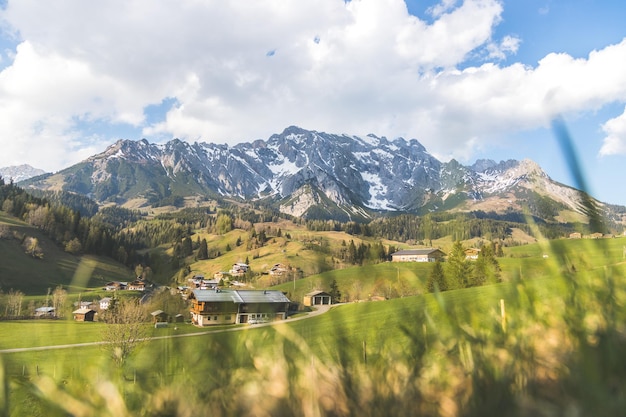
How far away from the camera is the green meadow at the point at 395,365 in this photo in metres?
1.04

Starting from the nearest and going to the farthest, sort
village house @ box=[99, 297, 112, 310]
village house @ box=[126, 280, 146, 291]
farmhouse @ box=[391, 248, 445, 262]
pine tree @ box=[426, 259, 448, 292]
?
pine tree @ box=[426, 259, 448, 292], village house @ box=[99, 297, 112, 310], village house @ box=[126, 280, 146, 291], farmhouse @ box=[391, 248, 445, 262]

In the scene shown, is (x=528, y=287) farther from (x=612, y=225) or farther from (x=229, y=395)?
(x=229, y=395)

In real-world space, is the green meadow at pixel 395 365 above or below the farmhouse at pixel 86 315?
above

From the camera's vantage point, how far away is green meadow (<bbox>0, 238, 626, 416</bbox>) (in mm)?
1041

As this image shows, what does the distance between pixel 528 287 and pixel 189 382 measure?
143 centimetres

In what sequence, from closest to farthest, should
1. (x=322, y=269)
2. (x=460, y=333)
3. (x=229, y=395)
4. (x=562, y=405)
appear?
(x=562, y=405) < (x=229, y=395) < (x=460, y=333) < (x=322, y=269)

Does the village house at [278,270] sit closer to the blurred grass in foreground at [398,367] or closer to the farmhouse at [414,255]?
the farmhouse at [414,255]

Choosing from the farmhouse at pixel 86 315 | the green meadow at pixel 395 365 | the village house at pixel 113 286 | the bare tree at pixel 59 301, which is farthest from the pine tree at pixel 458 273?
the village house at pixel 113 286

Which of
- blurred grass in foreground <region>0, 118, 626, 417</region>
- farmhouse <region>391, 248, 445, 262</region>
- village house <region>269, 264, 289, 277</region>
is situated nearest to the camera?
blurred grass in foreground <region>0, 118, 626, 417</region>

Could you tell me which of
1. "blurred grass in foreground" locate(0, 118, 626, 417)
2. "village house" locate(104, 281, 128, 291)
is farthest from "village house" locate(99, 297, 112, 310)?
"village house" locate(104, 281, 128, 291)

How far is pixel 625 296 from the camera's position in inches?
76.9

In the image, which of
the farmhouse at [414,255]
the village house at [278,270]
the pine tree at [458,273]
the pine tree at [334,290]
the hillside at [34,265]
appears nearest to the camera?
the pine tree at [334,290]

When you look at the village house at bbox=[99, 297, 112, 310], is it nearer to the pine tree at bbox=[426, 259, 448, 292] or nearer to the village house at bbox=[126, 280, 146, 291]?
the village house at bbox=[126, 280, 146, 291]

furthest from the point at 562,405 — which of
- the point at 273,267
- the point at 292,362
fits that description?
the point at 273,267
